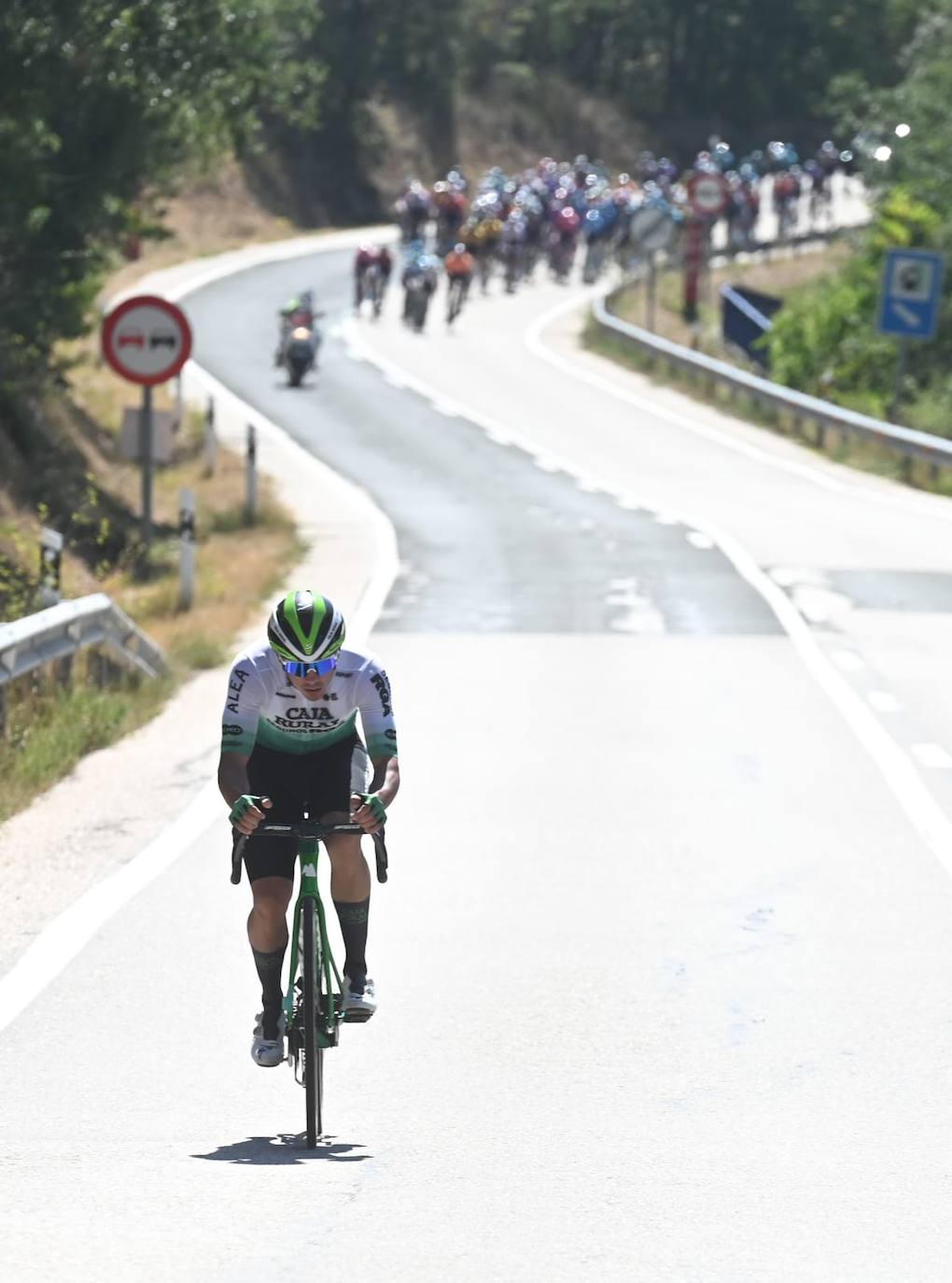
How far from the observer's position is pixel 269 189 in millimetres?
72500

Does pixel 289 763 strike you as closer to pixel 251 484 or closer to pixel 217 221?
pixel 251 484

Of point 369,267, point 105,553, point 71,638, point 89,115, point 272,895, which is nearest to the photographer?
point 272,895

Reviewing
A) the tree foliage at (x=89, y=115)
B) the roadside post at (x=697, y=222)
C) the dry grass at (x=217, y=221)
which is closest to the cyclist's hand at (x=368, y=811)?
the tree foliage at (x=89, y=115)

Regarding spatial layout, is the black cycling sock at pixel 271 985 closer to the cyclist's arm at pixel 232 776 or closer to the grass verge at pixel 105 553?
the cyclist's arm at pixel 232 776

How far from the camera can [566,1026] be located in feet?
27.4

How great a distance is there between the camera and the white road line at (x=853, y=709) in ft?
39.5

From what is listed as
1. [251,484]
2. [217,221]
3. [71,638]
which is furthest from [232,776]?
[217,221]

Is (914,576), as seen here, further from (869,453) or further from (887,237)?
(887,237)

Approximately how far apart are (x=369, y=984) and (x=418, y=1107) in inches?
15.1

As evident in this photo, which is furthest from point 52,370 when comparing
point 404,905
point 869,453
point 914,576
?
point 404,905

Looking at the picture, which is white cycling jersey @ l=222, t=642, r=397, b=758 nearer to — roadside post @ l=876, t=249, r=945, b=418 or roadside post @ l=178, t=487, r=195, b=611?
roadside post @ l=178, t=487, r=195, b=611

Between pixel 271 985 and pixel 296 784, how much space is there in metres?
0.58

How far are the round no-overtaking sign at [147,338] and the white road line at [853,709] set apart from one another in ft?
17.1

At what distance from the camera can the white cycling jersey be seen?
7141mm
